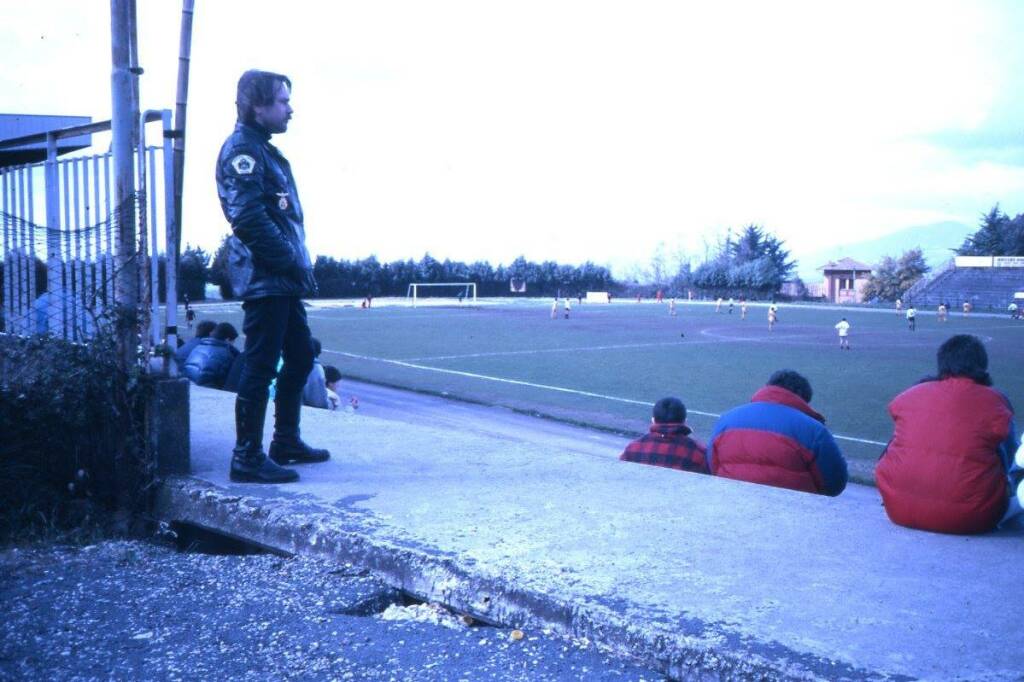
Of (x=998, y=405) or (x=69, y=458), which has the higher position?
(x=998, y=405)

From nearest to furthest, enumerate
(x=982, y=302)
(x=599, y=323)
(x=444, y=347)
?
1. (x=444, y=347)
2. (x=599, y=323)
3. (x=982, y=302)

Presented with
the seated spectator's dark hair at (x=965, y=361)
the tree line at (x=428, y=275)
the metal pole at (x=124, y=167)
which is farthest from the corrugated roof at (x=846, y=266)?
the metal pole at (x=124, y=167)

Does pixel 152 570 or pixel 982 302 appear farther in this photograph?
pixel 982 302

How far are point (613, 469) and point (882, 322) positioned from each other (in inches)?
2064

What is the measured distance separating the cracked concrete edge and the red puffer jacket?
1.50m

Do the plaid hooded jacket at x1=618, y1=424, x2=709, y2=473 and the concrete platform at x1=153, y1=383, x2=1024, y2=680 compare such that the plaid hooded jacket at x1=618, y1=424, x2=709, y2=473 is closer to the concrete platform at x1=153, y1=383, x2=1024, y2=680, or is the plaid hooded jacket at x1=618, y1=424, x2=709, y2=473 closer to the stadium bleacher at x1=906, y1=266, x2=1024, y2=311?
the concrete platform at x1=153, y1=383, x2=1024, y2=680

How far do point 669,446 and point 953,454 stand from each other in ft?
8.84

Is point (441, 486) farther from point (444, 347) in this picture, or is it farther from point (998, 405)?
point (444, 347)

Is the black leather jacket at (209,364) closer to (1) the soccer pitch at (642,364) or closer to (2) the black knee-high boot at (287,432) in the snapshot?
(2) the black knee-high boot at (287,432)

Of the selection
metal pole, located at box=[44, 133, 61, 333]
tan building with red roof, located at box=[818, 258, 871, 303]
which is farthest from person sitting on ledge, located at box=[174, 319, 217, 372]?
tan building with red roof, located at box=[818, 258, 871, 303]

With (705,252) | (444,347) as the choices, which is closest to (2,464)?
(444,347)

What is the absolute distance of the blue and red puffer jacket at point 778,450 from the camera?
18.7 feet

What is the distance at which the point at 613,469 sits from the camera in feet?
17.9

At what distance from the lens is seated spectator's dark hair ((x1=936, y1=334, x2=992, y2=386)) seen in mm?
4312
